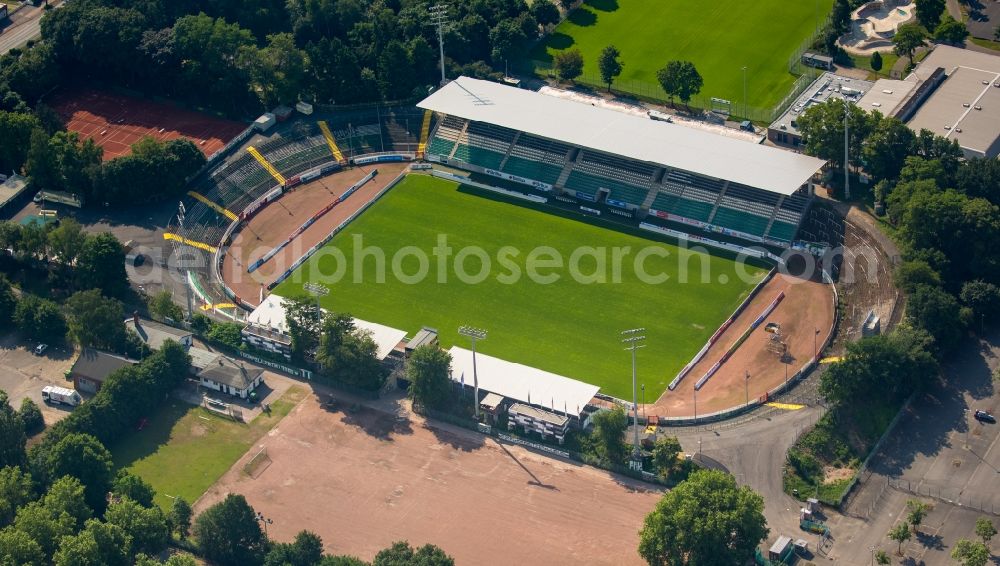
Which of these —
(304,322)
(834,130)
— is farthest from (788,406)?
(304,322)

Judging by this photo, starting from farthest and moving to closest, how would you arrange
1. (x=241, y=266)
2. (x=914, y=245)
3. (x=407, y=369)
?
1. (x=241, y=266)
2. (x=914, y=245)
3. (x=407, y=369)

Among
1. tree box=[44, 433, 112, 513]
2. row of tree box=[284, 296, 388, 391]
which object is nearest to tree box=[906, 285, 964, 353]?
row of tree box=[284, 296, 388, 391]

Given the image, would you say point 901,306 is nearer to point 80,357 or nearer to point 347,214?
point 347,214

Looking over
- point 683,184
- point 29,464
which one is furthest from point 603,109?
point 29,464

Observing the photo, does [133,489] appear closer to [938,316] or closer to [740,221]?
[740,221]

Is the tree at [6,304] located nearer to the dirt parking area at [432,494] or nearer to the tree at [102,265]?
the tree at [102,265]

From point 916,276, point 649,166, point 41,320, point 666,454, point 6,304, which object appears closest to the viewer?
point 666,454
